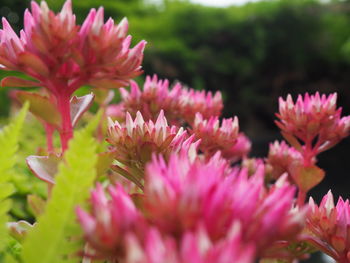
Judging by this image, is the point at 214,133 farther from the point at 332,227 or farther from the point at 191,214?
the point at 191,214

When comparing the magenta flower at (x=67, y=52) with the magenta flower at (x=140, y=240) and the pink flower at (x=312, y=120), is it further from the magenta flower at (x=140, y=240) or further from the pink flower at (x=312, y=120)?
the pink flower at (x=312, y=120)

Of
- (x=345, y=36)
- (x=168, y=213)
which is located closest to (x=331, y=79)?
(x=345, y=36)

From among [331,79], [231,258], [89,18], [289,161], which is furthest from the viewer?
[331,79]

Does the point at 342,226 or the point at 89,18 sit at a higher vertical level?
the point at 89,18

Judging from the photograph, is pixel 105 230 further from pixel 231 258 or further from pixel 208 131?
pixel 208 131

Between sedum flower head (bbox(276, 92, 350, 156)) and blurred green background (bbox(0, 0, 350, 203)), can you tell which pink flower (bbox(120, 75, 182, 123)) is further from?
blurred green background (bbox(0, 0, 350, 203))

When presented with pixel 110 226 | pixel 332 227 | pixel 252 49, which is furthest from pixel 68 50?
pixel 252 49
